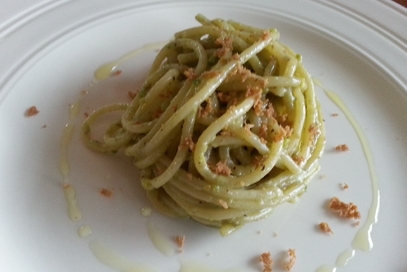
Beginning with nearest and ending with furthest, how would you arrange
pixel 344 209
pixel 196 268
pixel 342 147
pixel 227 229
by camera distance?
1. pixel 196 268
2. pixel 227 229
3. pixel 344 209
4. pixel 342 147

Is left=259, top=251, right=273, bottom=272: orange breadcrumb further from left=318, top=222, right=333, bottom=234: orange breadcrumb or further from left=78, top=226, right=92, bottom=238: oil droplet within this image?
left=78, top=226, right=92, bottom=238: oil droplet

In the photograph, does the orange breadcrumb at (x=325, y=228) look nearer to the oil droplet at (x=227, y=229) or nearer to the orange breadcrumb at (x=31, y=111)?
the oil droplet at (x=227, y=229)

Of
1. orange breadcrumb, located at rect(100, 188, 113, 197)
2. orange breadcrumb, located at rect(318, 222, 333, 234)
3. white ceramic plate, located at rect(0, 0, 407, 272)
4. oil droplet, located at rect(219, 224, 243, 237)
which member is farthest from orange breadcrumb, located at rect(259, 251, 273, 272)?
orange breadcrumb, located at rect(100, 188, 113, 197)

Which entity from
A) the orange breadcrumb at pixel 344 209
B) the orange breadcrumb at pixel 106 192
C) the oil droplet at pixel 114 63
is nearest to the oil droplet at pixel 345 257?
the orange breadcrumb at pixel 344 209

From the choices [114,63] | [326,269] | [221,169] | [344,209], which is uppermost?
[114,63]

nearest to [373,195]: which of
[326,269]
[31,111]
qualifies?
[326,269]

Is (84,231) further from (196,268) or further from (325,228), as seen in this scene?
(325,228)
